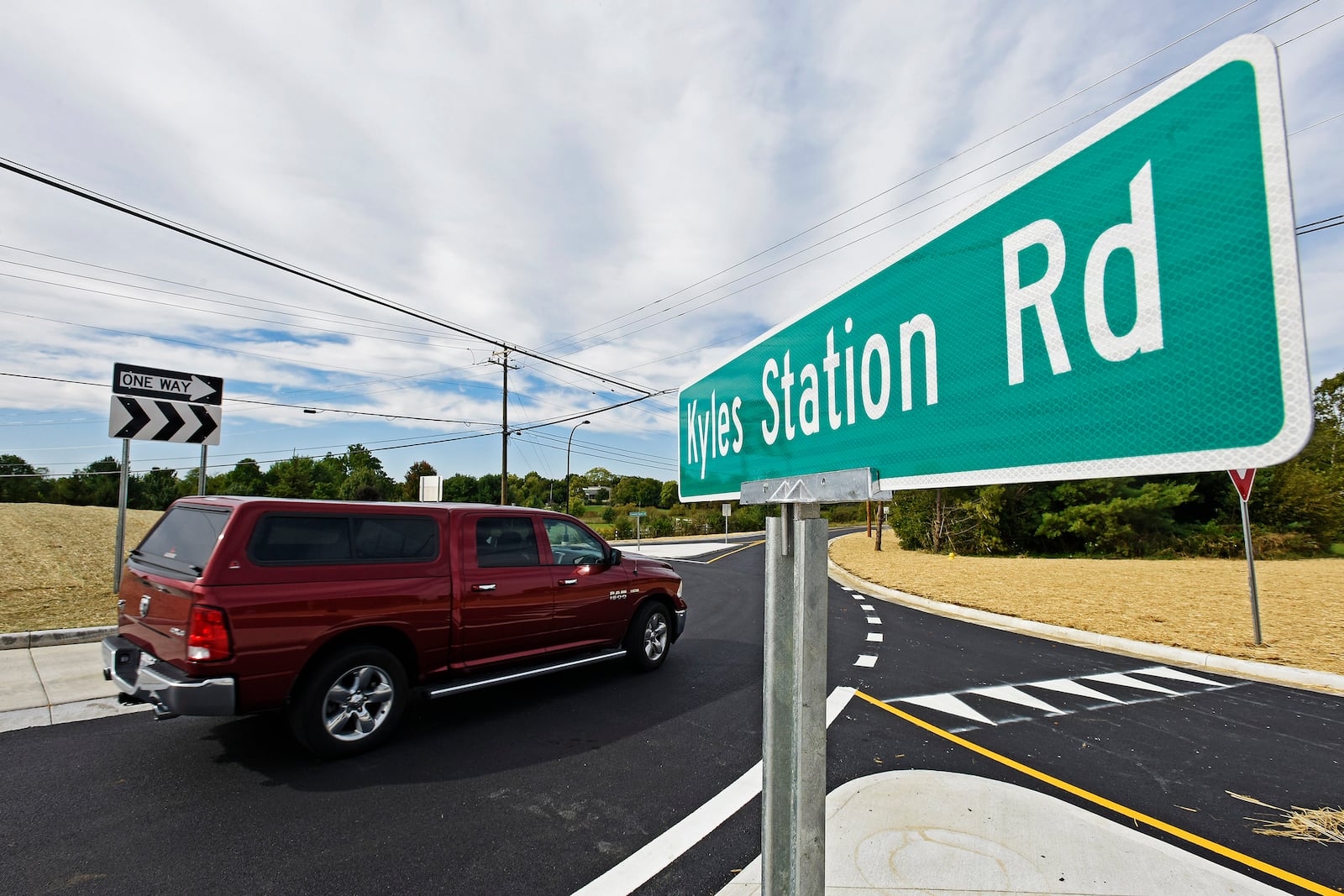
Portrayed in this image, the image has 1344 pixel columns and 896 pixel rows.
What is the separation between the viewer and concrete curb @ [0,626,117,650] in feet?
21.9

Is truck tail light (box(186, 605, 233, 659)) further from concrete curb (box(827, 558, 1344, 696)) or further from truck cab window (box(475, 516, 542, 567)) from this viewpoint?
concrete curb (box(827, 558, 1344, 696))

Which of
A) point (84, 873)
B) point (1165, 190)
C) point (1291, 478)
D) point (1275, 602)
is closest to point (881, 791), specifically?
point (1165, 190)

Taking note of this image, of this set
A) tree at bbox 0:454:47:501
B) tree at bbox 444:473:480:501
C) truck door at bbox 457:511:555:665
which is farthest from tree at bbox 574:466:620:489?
truck door at bbox 457:511:555:665

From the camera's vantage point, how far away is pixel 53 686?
5.62 meters

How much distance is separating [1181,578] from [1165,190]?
19129mm

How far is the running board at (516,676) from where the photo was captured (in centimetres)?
502

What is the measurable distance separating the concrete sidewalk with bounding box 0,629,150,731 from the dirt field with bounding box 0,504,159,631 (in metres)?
0.75

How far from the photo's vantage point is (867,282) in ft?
4.60

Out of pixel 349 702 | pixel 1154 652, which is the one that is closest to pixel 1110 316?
pixel 349 702

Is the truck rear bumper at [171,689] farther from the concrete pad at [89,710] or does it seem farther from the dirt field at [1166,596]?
the dirt field at [1166,596]

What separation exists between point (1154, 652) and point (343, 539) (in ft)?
31.8

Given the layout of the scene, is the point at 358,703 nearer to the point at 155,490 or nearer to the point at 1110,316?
the point at 1110,316

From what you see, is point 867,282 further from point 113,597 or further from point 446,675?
point 113,597

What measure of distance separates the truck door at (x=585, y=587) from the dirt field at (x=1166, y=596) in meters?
7.49
